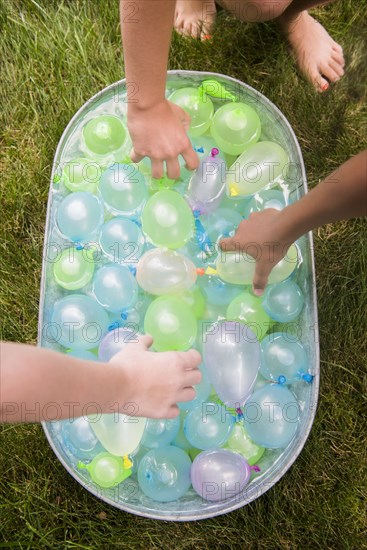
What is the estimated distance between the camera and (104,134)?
3.67 ft

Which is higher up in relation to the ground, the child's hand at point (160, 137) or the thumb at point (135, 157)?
the child's hand at point (160, 137)

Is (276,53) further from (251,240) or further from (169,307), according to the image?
(169,307)

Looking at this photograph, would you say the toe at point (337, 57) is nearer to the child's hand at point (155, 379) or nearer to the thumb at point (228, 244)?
the thumb at point (228, 244)

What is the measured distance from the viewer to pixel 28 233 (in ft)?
4.16

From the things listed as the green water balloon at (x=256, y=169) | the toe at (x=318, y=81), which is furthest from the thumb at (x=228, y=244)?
the toe at (x=318, y=81)

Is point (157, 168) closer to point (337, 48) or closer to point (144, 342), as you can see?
point (144, 342)

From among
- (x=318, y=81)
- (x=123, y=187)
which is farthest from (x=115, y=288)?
(x=318, y=81)

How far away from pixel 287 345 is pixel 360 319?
8.8 inches

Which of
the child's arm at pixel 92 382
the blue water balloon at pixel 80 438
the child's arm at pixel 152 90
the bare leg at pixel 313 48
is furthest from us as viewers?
the bare leg at pixel 313 48

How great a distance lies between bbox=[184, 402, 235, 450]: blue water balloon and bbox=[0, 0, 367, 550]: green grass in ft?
0.66

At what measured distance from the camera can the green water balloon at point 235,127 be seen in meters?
1.09

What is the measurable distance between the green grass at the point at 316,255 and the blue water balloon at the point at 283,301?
0.48 feet

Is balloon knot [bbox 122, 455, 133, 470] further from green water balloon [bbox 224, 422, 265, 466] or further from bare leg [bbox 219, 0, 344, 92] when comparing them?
bare leg [bbox 219, 0, 344, 92]

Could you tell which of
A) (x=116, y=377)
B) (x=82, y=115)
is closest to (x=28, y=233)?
(x=82, y=115)
